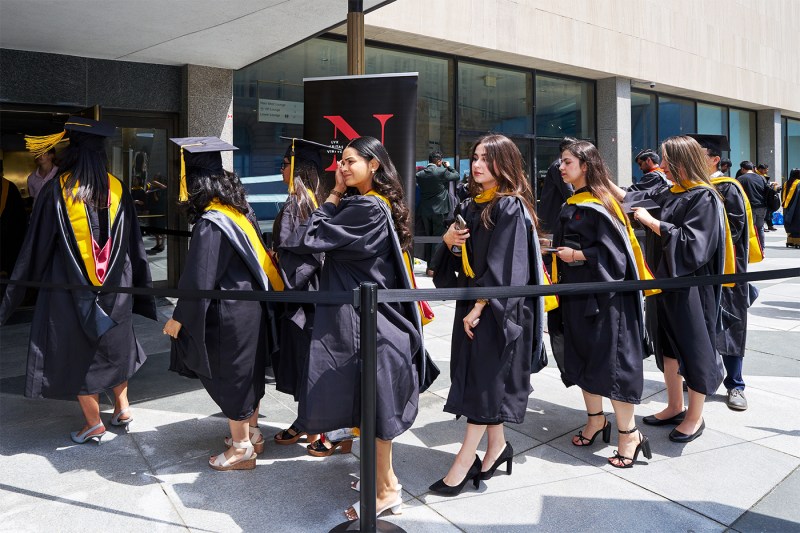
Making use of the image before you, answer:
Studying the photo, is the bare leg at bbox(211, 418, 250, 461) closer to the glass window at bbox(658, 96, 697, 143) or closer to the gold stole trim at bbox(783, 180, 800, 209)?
the gold stole trim at bbox(783, 180, 800, 209)

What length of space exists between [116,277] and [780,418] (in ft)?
14.4

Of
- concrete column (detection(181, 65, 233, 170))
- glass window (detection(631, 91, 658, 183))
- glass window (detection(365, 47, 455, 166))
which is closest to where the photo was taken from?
concrete column (detection(181, 65, 233, 170))

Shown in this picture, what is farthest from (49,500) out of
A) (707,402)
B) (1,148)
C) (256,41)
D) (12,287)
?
(1,148)

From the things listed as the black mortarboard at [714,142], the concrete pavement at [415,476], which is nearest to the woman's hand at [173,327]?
the concrete pavement at [415,476]

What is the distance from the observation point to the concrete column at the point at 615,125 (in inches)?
584

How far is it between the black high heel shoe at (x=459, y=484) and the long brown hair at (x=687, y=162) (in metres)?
2.16

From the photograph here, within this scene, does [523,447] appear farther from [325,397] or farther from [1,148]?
[1,148]

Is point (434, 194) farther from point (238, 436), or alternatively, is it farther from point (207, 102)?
point (238, 436)

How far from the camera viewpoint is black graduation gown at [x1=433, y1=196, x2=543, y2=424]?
126 inches

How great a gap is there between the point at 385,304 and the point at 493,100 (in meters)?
11.0

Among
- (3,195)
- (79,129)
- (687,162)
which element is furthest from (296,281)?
(3,195)

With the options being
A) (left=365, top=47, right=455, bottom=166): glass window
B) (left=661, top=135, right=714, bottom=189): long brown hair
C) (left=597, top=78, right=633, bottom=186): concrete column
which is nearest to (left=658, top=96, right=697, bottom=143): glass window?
(left=597, top=78, right=633, bottom=186): concrete column

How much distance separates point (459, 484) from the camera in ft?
10.9

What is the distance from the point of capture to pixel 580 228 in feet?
12.2
